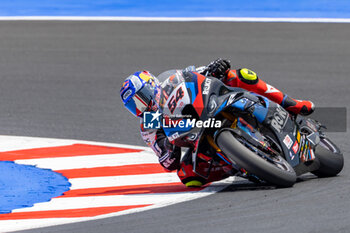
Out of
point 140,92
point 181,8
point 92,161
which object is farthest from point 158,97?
point 181,8

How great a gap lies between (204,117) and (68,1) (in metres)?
13.1

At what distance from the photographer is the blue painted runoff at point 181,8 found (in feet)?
51.9

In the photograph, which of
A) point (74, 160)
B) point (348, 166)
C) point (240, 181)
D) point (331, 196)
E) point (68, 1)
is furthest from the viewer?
point (68, 1)

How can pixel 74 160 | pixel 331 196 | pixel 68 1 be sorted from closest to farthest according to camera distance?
1. pixel 331 196
2. pixel 74 160
3. pixel 68 1

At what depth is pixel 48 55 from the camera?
43.9ft

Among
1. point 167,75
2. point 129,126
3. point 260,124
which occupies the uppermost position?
point 167,75

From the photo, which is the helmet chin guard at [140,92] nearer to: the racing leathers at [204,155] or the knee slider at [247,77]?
the racing leathers at [204,155]

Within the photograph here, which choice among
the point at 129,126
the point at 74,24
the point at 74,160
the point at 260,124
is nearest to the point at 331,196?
the point at 260,124

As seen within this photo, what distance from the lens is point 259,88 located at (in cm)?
638

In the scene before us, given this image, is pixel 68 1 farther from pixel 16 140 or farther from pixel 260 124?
pixel 260 124

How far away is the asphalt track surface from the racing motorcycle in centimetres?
24

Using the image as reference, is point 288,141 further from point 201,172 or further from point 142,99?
point 142,99

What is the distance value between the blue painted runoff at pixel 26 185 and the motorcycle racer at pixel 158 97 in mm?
1016

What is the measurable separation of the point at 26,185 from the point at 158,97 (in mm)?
1610
